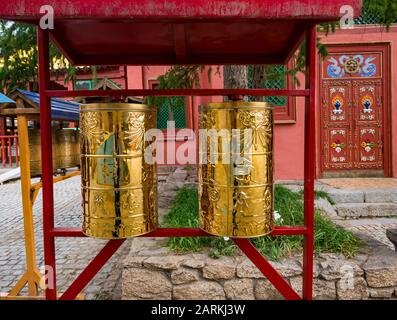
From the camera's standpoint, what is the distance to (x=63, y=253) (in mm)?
4246

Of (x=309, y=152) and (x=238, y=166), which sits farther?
(x=309, y=152)

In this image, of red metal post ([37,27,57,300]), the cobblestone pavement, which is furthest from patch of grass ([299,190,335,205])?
red metal post ([37,27,57,300])

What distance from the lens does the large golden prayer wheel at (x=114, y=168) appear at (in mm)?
1659

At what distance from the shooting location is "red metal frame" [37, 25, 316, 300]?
1727 mm

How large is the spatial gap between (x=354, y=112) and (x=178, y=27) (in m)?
6.24

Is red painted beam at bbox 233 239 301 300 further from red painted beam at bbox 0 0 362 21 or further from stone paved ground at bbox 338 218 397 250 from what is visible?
stone paved ground at bbox 338 218 397 250

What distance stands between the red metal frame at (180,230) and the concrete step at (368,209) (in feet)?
13.4

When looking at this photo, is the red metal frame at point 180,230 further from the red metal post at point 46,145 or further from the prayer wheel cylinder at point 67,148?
the prayer wheel cylinder at point 67,148

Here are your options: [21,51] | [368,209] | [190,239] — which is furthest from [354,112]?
[21,51]

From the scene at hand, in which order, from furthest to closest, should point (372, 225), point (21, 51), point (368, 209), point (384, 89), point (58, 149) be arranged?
point (384, 89) < point (368, 209) < point (372, 225) < point (21, 51) < point (58, 149)

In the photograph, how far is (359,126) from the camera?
705 centimetres

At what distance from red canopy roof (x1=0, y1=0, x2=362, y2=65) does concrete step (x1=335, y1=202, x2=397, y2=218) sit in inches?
158

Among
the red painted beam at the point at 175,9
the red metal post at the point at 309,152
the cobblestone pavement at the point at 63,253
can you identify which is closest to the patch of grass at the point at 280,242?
the cobblestone pavement at the point at 63,253

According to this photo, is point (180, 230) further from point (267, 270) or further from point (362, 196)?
point (362, 196)
